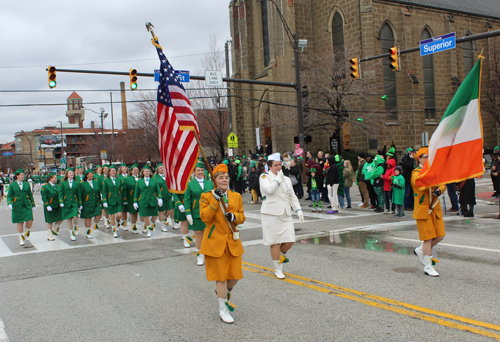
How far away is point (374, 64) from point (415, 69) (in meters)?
6.03

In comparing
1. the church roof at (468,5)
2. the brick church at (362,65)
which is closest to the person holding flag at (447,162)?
the brick church at (362,65)

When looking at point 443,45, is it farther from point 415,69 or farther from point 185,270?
point 415,69

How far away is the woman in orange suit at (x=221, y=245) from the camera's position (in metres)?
5.02

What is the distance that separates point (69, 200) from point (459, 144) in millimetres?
9414

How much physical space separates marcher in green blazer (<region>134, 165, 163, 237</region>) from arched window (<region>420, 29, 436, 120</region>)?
97.7 feet

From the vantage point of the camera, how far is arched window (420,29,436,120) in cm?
3609

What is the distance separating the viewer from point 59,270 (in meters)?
8.14

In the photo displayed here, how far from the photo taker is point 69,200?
11.7m

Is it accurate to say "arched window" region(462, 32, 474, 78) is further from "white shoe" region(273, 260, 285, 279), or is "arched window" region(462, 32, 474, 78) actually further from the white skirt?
"white shoe" region(273, 260, 285, 279)

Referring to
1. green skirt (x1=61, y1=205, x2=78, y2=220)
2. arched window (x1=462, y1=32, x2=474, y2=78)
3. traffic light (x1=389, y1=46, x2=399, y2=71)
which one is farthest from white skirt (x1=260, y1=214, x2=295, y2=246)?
arched window (x1=462, y1=32, x2=474, y2=78)

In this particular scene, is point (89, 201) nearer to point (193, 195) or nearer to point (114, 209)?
point (114, 209)

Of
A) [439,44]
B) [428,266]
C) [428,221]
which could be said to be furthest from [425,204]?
[439,44]

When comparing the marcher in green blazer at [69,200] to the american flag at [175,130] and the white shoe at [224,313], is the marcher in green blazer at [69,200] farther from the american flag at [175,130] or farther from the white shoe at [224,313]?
the white shoe at [224,313]

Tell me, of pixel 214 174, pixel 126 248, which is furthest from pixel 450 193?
pixel 214 174
